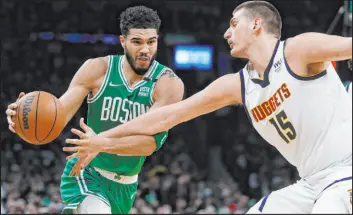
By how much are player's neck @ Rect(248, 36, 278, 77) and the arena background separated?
35.7 feet

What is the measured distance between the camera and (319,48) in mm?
3951

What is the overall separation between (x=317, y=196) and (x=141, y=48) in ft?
7.20

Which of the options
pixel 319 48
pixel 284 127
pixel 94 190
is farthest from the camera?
pixel 94 190

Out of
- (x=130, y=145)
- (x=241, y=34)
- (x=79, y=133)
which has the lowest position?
(x=130, y=145)

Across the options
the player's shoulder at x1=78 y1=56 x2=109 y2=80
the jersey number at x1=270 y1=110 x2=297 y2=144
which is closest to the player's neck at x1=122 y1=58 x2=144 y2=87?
the player's shoulder at x1=78 y1=56 x2=109 y2=80

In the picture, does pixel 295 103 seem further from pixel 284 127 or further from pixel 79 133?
pixel 79 133

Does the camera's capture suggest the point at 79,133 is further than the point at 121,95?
No

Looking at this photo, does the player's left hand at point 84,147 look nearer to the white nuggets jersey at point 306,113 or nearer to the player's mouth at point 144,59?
the player's mouth at point 144,59

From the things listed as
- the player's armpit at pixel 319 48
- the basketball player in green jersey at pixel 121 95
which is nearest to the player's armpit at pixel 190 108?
the player's armpit at pixel 319 48

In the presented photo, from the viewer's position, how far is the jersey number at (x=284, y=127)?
4.30 m

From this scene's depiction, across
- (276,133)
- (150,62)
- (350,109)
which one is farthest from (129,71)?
(350,109)

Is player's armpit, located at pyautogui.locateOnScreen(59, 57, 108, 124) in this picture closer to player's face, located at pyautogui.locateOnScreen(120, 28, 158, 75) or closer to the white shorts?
player's face, located at pyautogui.locateOnScreen(120, 28, 158, 75)

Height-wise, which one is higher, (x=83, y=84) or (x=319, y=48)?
(x=319, y=48)

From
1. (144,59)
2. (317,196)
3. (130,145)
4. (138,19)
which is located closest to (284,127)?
(317,196)
